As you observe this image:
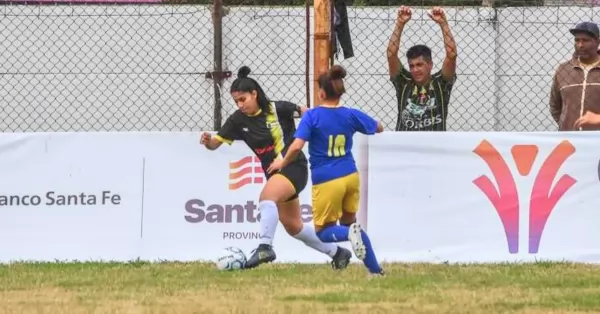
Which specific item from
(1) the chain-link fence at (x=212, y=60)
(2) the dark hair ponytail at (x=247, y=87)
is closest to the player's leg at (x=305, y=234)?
(2) the dark hair ponytail at (x=247, y=87)

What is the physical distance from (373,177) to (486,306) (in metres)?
3.13

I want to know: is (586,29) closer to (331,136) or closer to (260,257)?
(331,136)

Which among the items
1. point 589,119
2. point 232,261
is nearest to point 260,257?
point 232,261

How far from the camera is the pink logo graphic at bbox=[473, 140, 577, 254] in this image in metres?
10.3

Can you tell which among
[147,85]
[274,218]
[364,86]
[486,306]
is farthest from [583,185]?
[147,85]

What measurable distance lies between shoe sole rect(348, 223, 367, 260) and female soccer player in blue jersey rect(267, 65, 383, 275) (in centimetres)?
11

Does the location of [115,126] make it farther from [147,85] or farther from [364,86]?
[364,86]

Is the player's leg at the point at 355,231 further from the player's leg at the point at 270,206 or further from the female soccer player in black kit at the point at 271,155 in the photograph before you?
the player's leg at the point at 270,206

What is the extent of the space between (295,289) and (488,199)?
2562 millimetres

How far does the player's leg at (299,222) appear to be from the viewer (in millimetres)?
9602

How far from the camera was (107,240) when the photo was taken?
414 inches

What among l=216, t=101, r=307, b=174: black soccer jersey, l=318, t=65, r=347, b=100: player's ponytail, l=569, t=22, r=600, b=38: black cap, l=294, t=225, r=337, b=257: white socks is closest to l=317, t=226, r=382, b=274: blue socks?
l=294, t=225, r=337, b=257: white socks

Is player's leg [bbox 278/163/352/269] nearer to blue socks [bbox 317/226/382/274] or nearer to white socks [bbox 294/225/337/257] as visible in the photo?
white socks [bbox 294/225/337/257]

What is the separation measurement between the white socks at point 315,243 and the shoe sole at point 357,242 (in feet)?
1.95
